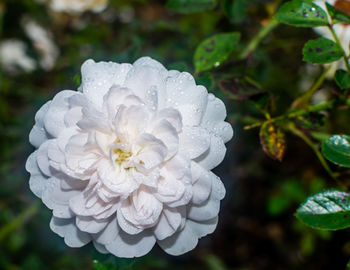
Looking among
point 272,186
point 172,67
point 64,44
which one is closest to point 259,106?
point 172,67

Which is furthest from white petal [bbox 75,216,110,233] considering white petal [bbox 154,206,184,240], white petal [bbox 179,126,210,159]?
white petal [bbox 179,126,210,159]

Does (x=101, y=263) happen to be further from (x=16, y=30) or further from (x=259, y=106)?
(x=16, y=30)

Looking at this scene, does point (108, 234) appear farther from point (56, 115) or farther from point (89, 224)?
point (56, 115)

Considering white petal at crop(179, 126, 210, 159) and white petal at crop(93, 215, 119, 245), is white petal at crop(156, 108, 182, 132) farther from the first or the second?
white petal at crop(93, 215, 119, 245)

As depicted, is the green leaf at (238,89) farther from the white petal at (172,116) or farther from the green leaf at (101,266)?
the green leaf at (101,266)

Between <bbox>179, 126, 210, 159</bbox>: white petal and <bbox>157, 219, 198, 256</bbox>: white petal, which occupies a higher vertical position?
<bbox>179, 126, 210, 159</bbox>: white petal

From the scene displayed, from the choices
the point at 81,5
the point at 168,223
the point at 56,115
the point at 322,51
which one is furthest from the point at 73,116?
the point at 81,5

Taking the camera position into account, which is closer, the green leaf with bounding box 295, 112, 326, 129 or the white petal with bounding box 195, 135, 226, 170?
the white petal with bounding box 195, 135, 226, 170
